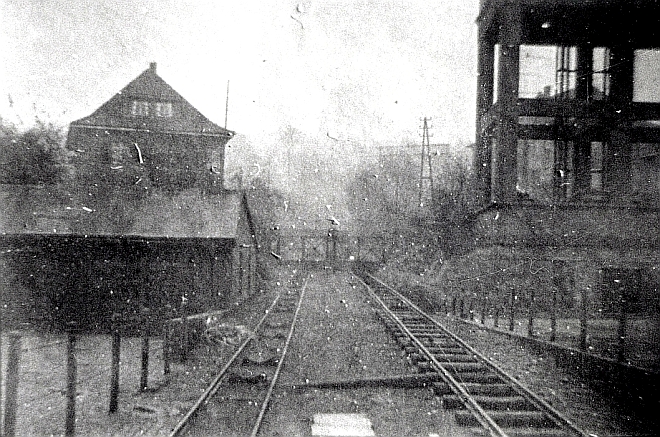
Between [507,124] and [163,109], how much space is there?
1530 cm

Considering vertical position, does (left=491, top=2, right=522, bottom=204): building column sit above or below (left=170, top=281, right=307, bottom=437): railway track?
above

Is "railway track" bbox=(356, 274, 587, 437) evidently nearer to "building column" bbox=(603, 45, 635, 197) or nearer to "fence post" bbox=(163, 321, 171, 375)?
"fence post" bbox=(163, 321, 171, 375)

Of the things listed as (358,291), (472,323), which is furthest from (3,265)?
(358,291)

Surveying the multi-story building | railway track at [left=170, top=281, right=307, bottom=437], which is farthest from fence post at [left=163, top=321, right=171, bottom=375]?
the multi-story building

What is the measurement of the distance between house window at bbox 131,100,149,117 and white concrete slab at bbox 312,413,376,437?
68.0 ft

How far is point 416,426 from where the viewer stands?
661 centimetres

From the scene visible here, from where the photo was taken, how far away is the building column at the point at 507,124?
1834cm

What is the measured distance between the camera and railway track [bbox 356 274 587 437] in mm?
6254

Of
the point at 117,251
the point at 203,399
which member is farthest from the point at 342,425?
the point at 117,251

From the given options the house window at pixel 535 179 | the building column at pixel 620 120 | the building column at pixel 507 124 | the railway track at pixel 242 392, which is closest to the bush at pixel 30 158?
the railway track at pixel 242 392

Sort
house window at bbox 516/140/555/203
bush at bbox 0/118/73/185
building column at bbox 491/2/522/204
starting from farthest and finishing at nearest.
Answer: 1. house window at bbox 516/140/555/203
2. bush at bbox 0/118/73/185
3. building column at bbox 491/2/522/204

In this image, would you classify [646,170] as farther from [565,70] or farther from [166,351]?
[166,351]

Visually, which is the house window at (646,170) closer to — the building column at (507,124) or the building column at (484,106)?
the building column at (507,124)

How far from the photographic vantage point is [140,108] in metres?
25.0
